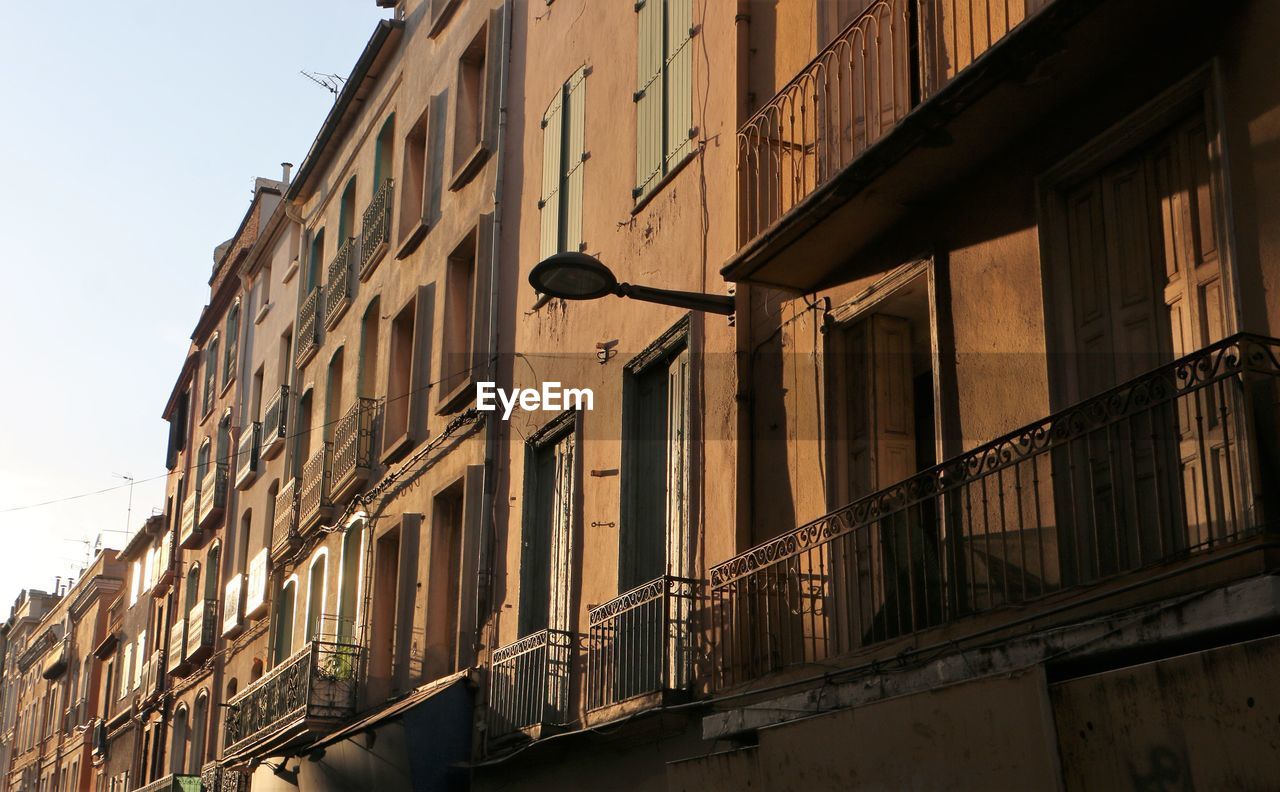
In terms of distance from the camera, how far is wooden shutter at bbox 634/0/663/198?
13.7 metres

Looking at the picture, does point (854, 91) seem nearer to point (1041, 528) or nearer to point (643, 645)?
point (1041, 528)

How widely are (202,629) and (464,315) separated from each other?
13481 mm

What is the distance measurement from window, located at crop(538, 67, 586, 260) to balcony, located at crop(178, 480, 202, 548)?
63.9 feet

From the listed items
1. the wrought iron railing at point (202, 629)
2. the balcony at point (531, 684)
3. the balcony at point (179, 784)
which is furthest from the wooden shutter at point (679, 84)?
the wrought iron railing at point (202, 629)

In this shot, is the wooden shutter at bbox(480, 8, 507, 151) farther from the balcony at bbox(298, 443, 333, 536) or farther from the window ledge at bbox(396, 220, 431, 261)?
the balcony at bbox(298, 443, 333, 536)

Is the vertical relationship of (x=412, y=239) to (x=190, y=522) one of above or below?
above

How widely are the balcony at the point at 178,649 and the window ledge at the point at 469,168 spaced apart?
15251 millimetres

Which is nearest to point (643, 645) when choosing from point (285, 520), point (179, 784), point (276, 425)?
point (285, 520)

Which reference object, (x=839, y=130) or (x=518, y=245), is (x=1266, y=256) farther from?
(x=518, y=245)

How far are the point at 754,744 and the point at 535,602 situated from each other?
17.4 ft

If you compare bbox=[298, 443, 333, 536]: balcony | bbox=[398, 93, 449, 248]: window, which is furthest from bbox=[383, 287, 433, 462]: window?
bbox=[298, 443, 333, 536]: balcony

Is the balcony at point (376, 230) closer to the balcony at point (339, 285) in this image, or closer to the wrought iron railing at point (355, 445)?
the balcony at point (339, 285)

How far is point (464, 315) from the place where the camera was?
62.0 feet

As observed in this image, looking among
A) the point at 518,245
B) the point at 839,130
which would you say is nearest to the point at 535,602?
the point at 518,245
